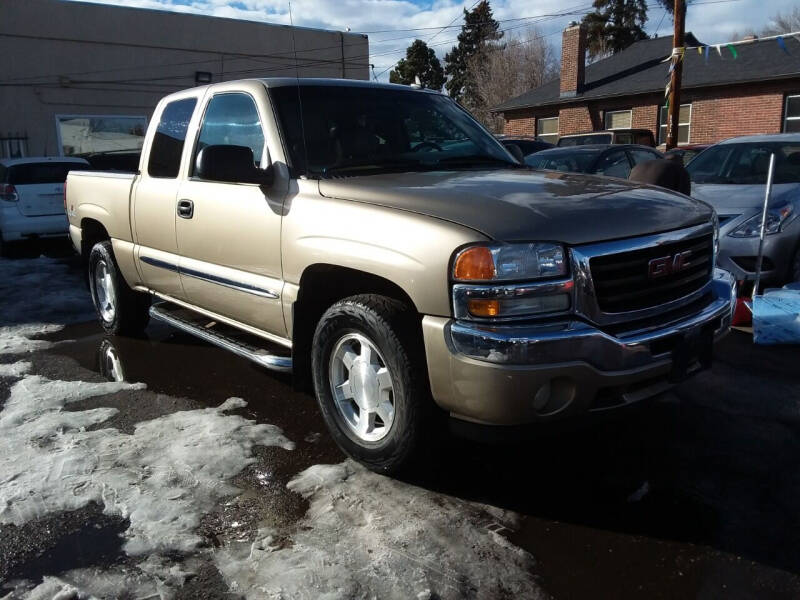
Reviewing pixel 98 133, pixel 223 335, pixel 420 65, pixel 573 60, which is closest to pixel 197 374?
pixel 223 335

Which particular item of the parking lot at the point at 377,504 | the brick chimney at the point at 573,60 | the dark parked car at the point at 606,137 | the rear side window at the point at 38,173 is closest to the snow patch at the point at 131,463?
the parking lot at the point at 377,504

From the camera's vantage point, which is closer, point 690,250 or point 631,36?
point 690,250

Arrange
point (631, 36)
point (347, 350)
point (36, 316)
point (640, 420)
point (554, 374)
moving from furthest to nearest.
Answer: point (631, 36)
point (36, 316)
point (640, 420)
point (347, 350)
point (554, 374)

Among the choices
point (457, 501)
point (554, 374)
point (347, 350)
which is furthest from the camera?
point (347, 350)

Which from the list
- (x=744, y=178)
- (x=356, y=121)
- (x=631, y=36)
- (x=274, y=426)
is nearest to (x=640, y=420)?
(x=274, y=426)

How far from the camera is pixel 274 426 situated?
402cm

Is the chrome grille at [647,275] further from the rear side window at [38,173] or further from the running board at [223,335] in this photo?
the rear side window at [38,173]

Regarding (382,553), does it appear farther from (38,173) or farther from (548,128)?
(548,128)

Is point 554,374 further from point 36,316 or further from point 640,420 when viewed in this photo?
point 36,316

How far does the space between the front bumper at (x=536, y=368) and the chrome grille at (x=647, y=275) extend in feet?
0.46

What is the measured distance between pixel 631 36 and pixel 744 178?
142ft

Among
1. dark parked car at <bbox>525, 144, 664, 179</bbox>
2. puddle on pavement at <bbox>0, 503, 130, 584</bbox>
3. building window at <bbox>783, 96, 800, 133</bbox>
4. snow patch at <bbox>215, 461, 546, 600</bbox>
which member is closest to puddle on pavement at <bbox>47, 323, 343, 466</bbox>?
snow patch at <bbox>215, 461, 546, 600</bbox>

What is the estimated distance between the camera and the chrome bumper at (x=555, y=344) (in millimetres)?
2641

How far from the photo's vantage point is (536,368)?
8.66ft
